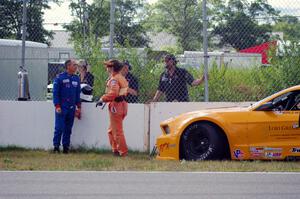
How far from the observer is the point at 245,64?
1412 centimetres

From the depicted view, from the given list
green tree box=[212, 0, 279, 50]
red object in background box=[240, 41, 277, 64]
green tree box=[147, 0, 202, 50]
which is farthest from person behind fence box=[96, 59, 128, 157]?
red object in background box=[240, 41, 277, 64]

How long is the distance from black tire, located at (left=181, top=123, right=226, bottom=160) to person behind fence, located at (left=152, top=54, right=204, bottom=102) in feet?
6.38

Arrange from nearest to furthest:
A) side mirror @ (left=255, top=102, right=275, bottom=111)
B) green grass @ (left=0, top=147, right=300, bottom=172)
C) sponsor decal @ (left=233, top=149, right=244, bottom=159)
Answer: green grass @ (left=0, top=147, right=300, bottom=172), sponsor decal @ (left=233, top=149, right=244, bottom=159), side mirror @ (left=255, top=102, right=275, bottom=111)

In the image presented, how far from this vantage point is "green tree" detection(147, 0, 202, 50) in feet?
43.9

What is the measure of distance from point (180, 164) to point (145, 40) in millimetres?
4464

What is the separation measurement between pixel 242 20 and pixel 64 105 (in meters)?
3.71

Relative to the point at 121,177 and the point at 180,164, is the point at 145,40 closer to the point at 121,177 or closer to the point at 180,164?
the point at 180,164

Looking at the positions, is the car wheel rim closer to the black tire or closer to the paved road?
the black tire

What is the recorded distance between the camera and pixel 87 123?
42.6ft

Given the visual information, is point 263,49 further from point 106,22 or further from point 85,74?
point 85,74

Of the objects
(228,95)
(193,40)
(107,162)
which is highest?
(193,40)

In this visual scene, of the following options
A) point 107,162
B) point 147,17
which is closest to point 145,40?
point 147,17

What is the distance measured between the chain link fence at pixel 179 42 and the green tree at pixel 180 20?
0.02 meters

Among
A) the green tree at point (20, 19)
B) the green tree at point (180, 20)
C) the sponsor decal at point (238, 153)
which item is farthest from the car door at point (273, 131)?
the green tree at point (20, 19)
